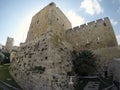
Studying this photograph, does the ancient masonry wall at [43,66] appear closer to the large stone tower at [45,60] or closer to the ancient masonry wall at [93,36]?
the large stone tower at [45,60]

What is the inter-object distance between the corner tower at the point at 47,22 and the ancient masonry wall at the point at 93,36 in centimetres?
236

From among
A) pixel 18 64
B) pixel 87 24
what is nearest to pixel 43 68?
pixel 18 64

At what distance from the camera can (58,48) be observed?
16.8 meters

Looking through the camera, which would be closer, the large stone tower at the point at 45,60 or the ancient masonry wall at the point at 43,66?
the ancient masonry wall at the point at 43,66

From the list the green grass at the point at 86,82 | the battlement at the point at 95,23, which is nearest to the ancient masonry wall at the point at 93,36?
the battlement at the point at 95,23

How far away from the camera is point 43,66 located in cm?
1527

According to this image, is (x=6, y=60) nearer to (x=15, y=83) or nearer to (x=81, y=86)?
(x=15, y=83)

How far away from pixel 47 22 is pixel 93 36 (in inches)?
269

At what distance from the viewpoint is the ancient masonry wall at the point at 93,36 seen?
19.0 metres

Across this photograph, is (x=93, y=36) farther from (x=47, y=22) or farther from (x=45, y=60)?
(x=45, y=60)

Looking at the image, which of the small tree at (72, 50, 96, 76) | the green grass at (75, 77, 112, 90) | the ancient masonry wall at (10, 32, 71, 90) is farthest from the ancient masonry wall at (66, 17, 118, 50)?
the green grass at (75, 77, 112, 90)

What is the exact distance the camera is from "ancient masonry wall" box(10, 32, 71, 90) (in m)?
14.4

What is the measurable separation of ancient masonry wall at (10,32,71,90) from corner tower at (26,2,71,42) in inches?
84.3

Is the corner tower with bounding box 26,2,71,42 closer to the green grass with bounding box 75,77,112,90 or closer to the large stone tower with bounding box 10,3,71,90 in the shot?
the large stone tower with bounding box 10,3,71,90
